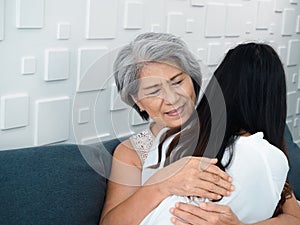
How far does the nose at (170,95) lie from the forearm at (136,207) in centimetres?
28

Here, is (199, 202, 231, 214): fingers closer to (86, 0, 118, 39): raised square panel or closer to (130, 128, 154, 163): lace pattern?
Result: (130, 128, 154, 163): lace pattern

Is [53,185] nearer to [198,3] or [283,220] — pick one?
[283,220]

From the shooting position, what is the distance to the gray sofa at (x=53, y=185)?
55.6 inches

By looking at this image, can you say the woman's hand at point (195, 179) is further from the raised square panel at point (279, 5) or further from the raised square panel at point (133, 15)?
the raised square panel at point (279, 5)

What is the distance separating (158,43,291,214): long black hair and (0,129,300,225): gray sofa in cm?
32

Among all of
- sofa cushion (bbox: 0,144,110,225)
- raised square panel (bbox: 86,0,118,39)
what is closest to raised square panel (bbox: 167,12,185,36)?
raised square panel (bbox: 86,0,118,39)

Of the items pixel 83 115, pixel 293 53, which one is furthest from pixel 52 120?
pixel 293 53

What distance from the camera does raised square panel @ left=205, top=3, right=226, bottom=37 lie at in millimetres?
2379

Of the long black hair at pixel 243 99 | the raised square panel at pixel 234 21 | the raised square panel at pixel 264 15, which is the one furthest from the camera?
the raised square panel at pixel 264 15

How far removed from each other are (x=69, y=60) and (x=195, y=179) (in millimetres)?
613

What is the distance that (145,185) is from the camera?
1480mm

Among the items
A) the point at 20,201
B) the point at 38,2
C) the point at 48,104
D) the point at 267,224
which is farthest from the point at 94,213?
the point at 38,2

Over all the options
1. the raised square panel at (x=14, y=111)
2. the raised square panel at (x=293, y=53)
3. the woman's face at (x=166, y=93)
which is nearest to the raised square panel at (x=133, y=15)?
the woman's face at (x=166, y=93)

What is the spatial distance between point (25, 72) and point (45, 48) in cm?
10
